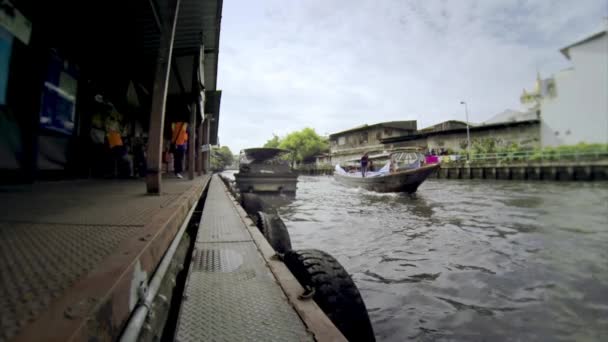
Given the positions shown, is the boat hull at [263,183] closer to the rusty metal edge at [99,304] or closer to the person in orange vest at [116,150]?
the person in orange vest at [116,150]

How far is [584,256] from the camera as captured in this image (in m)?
3.73

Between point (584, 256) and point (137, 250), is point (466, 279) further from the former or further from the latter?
point (137, 250)

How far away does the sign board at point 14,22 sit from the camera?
3.52m

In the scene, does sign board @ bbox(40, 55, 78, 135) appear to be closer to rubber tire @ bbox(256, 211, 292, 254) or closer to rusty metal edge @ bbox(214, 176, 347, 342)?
rubber tire @ bbox(256, 211, 292, 254)

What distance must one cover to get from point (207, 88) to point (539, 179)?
24.0 meters

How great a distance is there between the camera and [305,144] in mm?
58594

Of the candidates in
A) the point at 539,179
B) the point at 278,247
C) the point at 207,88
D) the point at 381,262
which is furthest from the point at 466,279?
the point at 539,179

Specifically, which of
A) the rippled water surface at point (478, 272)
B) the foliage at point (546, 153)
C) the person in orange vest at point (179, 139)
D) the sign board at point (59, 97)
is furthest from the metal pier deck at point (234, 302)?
the foliage at point (546, 153)

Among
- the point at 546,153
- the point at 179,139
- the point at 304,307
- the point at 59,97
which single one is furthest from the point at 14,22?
the point at 546,153

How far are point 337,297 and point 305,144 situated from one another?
57.3 meters

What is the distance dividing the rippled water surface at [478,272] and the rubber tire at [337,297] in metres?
0.82

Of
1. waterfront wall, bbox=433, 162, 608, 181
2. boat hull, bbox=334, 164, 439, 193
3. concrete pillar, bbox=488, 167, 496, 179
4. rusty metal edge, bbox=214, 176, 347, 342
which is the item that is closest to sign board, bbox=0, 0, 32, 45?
rusty metal edge, bbox=214, 176, 347, 342

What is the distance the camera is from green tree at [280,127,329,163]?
58250mm

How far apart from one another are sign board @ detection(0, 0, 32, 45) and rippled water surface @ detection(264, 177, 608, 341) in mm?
4979
